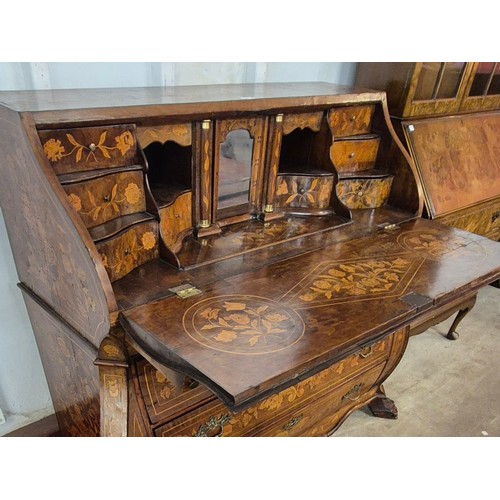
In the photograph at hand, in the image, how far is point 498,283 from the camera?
399 cm

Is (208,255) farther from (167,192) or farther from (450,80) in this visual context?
(450,80)

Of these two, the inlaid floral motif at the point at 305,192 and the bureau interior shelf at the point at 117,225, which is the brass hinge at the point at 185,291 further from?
the inlaid floral motif at the point at 305,192

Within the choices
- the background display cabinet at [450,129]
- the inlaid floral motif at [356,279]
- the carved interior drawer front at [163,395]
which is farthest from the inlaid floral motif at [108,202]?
the background display cabinet at [450,129]

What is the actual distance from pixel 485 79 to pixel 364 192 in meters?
1.37

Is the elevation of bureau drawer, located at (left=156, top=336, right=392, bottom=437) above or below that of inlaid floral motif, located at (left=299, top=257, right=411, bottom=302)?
below

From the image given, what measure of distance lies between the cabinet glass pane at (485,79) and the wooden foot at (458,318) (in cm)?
132

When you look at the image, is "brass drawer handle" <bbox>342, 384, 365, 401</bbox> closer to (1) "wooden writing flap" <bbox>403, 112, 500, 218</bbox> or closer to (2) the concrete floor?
(2) the concrete floor

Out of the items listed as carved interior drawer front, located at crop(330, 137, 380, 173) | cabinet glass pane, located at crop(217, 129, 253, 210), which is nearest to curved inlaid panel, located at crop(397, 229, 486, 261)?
carved interior drawer front, located at crop(330, 137, 380, 173)

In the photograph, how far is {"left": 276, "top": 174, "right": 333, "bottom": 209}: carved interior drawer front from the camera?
6.40 feet

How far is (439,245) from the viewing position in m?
1.80

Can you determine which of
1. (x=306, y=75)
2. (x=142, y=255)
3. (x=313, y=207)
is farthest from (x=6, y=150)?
(x=306, y=75)

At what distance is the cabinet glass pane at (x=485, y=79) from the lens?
110 inches

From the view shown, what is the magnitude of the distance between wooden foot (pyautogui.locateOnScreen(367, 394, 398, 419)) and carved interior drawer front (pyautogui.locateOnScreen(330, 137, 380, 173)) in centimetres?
127

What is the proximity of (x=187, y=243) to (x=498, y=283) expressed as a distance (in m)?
3.37
